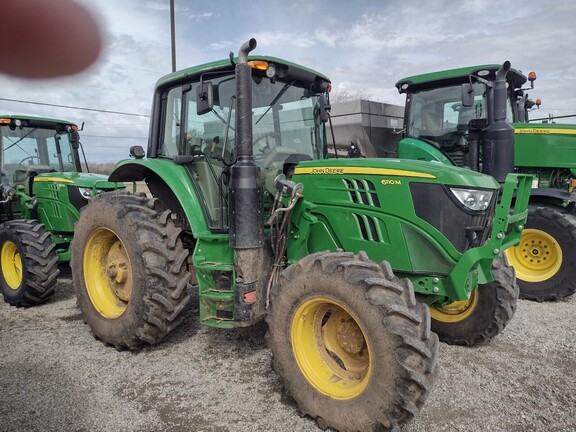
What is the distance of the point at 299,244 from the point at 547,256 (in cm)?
377

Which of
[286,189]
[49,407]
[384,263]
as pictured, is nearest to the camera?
[384,263]

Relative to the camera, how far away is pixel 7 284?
5.45 metres

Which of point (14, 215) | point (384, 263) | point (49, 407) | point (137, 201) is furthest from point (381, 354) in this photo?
point (14, 215)

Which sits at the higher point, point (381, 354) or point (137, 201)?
point (137, 201)

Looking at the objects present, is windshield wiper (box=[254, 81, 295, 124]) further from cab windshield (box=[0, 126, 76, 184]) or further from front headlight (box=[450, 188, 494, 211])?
cab windshield (box=[0, 126, 76, 184])

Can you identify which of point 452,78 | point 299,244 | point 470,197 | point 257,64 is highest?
point 452,78

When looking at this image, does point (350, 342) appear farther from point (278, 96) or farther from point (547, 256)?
point (547, 256)

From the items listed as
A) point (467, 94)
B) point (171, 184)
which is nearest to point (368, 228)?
point (171, 184)

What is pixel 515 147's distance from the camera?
595cm

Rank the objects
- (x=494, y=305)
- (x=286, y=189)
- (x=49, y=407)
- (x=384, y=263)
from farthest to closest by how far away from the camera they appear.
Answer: (x=494, y=305), (x=286, y=189), (x=49, y=407), (x=384, y=263)

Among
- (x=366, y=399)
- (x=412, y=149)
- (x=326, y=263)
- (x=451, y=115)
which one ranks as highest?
(x=451, y=115)

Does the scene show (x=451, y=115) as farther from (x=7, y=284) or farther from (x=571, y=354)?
(x=7, y=284)

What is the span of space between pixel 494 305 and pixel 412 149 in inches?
127

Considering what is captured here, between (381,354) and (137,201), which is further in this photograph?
(137,201)
